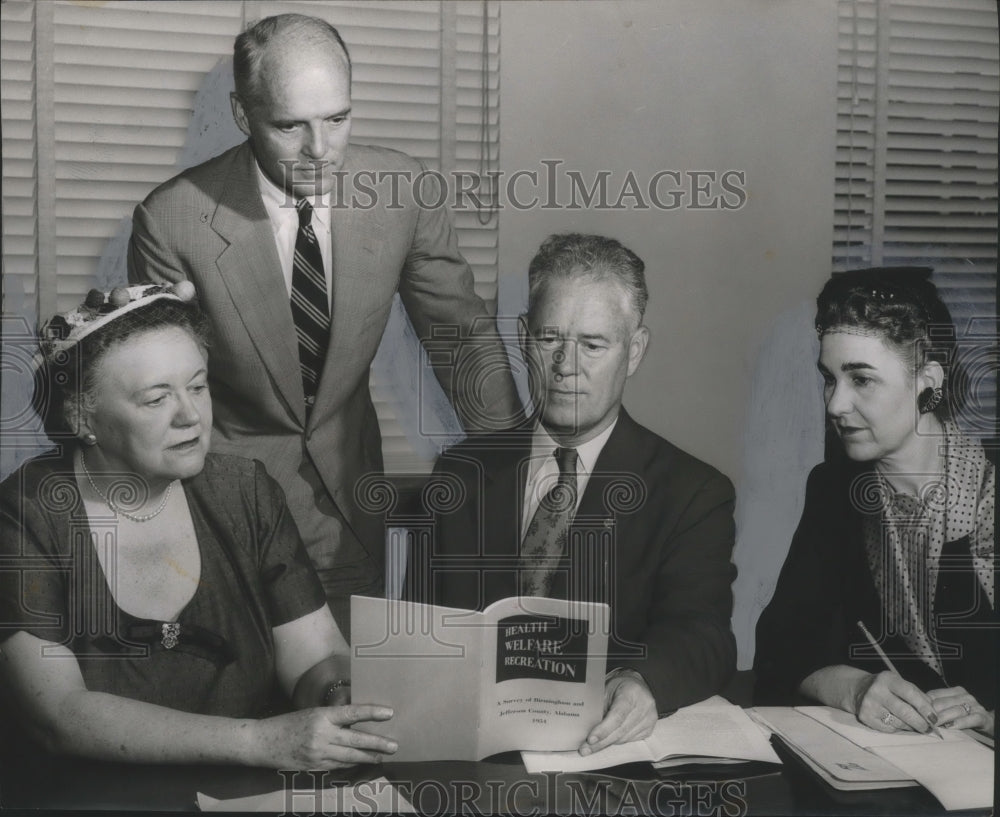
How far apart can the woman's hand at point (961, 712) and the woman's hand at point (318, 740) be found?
51.6 inches

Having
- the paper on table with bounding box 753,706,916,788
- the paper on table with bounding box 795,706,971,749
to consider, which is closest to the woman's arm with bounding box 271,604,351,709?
the paper on table with bounding box 753,706,916,788

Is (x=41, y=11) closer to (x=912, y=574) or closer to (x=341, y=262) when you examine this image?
(x=341, y=262)

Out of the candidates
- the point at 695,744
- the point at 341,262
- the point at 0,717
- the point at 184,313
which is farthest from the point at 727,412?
the point at 0,717

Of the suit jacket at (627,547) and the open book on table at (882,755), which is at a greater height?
the suit jacket at (627,547)

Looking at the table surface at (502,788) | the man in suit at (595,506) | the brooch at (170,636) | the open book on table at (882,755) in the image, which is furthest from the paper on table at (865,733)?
the brooch at (170,636)

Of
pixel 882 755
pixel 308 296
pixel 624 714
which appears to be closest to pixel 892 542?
pixel 882 755

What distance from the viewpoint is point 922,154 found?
9.17ft

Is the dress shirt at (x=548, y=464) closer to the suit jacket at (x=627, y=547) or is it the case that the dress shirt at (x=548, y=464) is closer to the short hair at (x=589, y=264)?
the suit jacket at (x=627, y=547)

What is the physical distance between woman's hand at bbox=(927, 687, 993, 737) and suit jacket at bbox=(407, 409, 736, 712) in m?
0.53

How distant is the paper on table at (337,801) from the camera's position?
8.52ft

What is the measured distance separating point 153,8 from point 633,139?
3.91 feet

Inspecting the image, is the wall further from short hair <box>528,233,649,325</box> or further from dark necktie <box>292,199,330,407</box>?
dark necktie <box>292,199,330,407</box>

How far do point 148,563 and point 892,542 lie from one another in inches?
70.7

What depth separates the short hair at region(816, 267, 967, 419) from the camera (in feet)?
9.03
